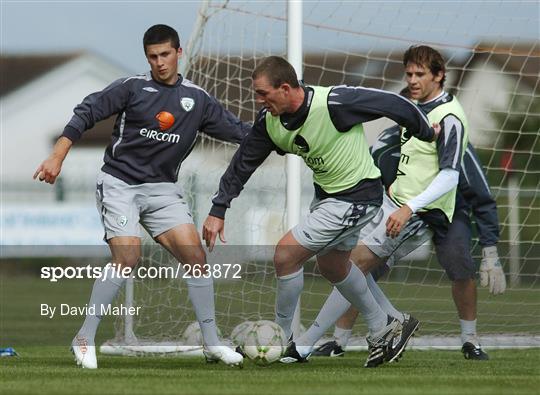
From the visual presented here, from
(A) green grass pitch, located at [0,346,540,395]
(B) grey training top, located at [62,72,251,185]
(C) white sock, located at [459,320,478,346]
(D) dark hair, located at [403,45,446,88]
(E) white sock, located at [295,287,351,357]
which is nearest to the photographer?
(A) green grass pitch, located at [0,346,540,395]

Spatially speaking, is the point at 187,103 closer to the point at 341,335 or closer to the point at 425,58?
the point at 425,58

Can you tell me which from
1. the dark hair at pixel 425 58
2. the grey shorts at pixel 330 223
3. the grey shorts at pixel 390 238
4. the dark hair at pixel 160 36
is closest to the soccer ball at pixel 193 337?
the grey shorts at pixel 390 238

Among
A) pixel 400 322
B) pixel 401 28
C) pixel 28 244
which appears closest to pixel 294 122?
pixel 400 322

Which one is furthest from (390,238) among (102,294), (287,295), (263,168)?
(263,168)

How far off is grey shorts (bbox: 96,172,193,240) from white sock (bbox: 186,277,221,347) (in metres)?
0.37

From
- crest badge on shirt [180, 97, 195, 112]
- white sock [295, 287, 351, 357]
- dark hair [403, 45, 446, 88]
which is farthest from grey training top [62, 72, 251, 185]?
dark hair [403, 45, 446, 88]

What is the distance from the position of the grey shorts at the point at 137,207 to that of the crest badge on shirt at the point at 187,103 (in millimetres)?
471

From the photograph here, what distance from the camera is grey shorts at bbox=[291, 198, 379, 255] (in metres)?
7.17

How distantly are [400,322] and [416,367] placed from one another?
1.10 feet

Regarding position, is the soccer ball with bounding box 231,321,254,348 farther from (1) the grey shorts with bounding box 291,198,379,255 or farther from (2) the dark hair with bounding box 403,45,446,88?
(2) the dark hair with bounding box 403,45,446,88

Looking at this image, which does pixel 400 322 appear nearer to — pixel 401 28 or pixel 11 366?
pixel 11 366

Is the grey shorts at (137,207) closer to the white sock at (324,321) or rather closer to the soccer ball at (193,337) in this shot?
the white sock at (324,321)

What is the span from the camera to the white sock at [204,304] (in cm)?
750

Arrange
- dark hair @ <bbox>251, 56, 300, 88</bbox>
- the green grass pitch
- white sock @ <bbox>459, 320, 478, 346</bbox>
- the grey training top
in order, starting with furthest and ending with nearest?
1. white sock @ <bbox>459, 320, 478, 346</bbox>
2. the grey training top
3. dark hair @ <bbox>251, 56, 300, 88</bbox>
4. the green grass pitch
